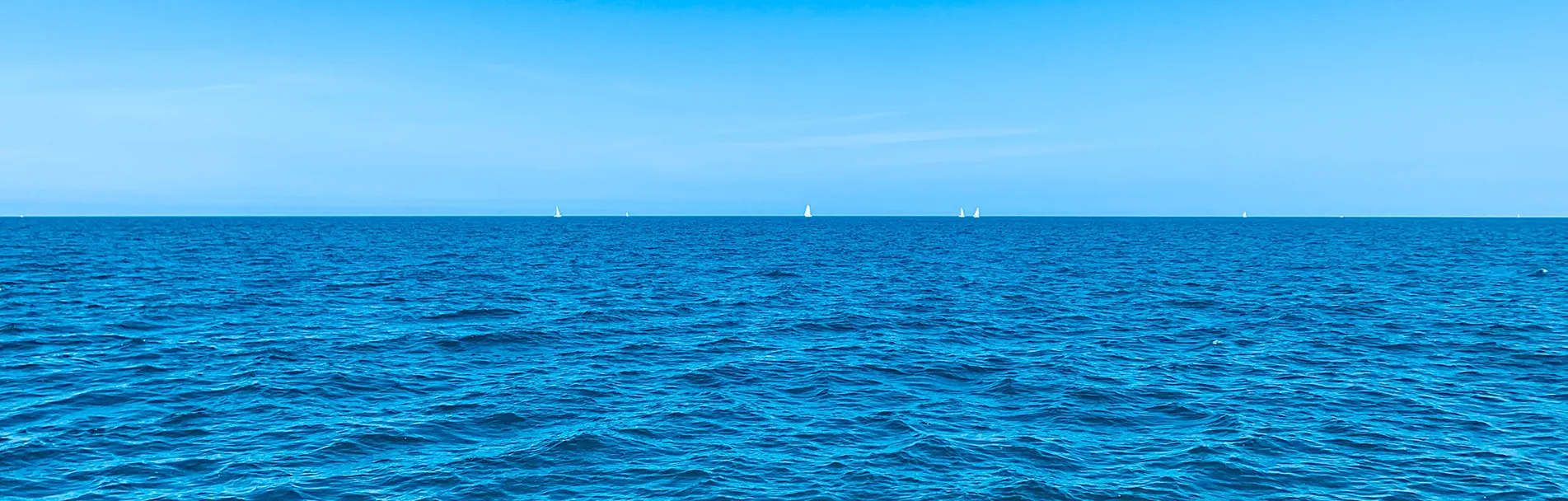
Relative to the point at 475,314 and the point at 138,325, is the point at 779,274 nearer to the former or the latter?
the point at 475,314

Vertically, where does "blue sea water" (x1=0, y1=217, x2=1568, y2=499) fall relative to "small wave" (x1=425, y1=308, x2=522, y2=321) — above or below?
below

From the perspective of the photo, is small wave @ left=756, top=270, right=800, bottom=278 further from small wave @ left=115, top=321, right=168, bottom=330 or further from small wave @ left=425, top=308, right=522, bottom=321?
small wave @ left=115, top=321, right=168, bottom=330

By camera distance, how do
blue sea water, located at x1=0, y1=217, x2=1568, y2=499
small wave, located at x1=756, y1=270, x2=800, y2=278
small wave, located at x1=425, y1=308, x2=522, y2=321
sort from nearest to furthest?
blue sea water, located at x1=0, y1=217, x2=1568, y2=499 → small wave, located at x1=425, y1=308, x2=522, y2=321 → small wave, located at x1=756, y1=270, x2=800, y2=278

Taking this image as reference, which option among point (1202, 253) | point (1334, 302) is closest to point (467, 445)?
point (1334, 302)

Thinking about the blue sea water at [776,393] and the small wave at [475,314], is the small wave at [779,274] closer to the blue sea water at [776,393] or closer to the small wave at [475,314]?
the blue sea water at [776,393]

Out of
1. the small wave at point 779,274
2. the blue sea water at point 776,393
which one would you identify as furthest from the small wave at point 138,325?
the small wave at point 779,274

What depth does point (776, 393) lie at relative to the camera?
2653 cm

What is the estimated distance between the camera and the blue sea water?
1853 cm

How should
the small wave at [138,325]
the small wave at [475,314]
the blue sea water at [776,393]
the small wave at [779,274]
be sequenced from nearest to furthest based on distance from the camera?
1. the blue sea water at [776,393]
2. the small wave at [138,325]
3. the small wave at [475,314]
4. the small wave at [779,274]

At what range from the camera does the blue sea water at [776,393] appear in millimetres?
18531

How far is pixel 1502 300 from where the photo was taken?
50.7 metres

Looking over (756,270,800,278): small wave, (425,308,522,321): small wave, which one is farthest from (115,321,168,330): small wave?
(756,270,800,278): small wave

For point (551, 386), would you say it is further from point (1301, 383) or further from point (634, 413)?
point (1301, 383)

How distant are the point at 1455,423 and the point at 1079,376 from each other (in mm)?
9646
